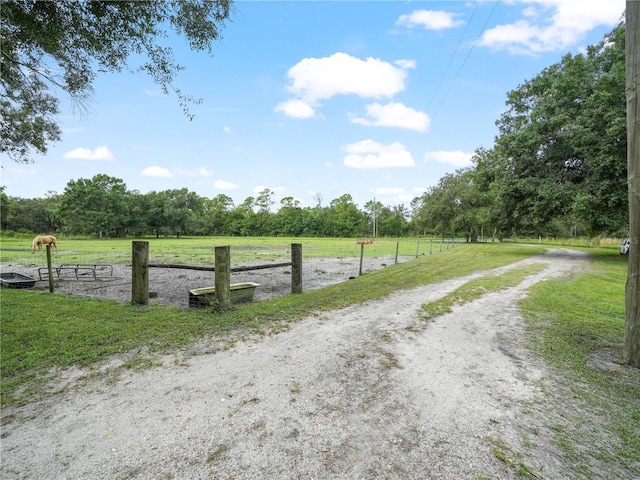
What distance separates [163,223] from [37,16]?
64.0m

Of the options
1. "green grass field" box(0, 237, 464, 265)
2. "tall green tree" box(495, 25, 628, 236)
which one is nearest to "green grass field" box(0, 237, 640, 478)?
"green grass field" box(0, 237, 464, 265)

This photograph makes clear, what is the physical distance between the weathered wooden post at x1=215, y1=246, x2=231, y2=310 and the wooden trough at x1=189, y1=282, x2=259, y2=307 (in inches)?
8.2

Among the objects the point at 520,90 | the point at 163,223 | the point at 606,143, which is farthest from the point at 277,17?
the point at 163,223

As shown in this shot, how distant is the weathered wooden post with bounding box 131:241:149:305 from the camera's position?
19.0ft

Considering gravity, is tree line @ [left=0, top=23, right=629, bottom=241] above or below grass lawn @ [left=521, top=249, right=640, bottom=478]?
above

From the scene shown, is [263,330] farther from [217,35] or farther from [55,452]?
[217,35]

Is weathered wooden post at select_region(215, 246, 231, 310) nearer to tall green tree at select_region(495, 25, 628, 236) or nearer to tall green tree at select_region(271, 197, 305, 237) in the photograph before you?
tall green tree at select_region(495, 25, 628, 236)

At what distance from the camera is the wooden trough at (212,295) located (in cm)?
580

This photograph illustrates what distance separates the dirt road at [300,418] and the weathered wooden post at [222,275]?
181 centimetres

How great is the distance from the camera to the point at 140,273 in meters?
5.89

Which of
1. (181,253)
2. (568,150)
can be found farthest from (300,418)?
(568,150)

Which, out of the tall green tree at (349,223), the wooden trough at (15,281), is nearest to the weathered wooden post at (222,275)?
the wooden trough at (15,281)

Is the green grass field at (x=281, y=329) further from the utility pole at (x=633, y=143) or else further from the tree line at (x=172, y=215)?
the tree line at (x=172, y=215)

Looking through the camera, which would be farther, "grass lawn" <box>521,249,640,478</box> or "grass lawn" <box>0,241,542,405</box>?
"grass lawn" <box>0,241,542,405</box>
